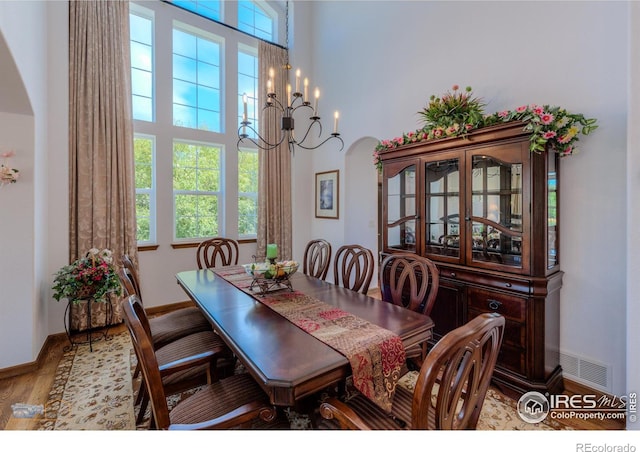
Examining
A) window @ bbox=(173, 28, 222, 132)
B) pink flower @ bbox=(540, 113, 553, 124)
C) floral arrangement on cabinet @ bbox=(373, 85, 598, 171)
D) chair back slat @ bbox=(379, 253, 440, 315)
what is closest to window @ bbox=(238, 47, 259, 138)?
window @ bbox=(173, 28, 222, 132)

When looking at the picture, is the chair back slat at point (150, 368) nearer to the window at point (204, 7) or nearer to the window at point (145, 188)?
the window at point (145, 188)

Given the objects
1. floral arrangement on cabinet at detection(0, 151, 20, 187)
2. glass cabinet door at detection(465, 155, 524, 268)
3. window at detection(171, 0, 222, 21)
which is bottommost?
glass cabinet door at detection(465, 155, 524, 268)

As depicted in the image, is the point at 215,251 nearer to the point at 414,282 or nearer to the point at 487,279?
the point at 414,282

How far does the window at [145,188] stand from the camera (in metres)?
3.80

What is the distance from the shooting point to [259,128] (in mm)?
4562

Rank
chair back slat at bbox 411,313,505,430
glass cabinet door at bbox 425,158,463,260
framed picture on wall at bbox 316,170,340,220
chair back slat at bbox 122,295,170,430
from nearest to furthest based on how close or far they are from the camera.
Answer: chair back slat at bbox 411,313,505,430, chair back slat at bbox 122,295,170,430, glass cabinet door at bbox 425,158,463,260, framed picture on wall at bbox 316,170,340,220

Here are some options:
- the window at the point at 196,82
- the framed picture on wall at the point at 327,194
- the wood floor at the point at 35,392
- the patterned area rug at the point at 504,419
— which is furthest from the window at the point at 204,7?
the patterned area rug at the point at 504,419

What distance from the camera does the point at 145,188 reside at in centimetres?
386

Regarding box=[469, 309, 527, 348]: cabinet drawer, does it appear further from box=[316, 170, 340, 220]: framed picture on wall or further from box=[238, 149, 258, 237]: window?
box=[238, 149, 258, 237]: window

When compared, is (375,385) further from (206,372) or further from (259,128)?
(259,128)

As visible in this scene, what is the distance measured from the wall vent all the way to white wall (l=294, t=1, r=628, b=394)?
37 mm

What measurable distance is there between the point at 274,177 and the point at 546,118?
11.4 feet

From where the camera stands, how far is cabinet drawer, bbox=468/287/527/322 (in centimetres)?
213

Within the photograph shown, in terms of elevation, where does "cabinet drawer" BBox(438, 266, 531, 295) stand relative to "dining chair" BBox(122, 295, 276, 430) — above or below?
above
